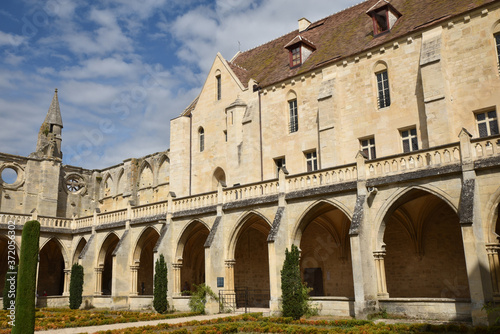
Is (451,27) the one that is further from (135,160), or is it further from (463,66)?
(135,160)

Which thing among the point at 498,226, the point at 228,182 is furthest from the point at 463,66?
the point at 228,182

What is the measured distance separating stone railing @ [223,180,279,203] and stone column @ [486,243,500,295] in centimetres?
910

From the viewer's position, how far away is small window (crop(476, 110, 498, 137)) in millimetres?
18812

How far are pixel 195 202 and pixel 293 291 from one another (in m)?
8.42

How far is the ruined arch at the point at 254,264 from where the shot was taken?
2553cm

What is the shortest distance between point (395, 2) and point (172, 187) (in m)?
17.5

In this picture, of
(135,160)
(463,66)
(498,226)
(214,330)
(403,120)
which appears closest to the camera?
(214,330)

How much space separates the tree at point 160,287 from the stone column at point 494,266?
49.8 feet

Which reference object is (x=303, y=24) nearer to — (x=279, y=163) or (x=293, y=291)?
(x=279, y=163)

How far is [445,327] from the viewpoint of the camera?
1312cm

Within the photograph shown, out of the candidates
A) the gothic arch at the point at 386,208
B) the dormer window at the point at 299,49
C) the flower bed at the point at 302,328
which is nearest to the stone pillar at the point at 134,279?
the flower bed at the point at 302,328

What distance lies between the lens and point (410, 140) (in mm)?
21094

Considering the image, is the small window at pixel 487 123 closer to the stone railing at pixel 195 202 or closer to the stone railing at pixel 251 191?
the stone railing at pixel 251 191

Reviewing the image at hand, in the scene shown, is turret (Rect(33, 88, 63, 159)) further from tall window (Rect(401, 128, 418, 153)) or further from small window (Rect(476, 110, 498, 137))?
small window (Rect(476, 110, 498, 137))
